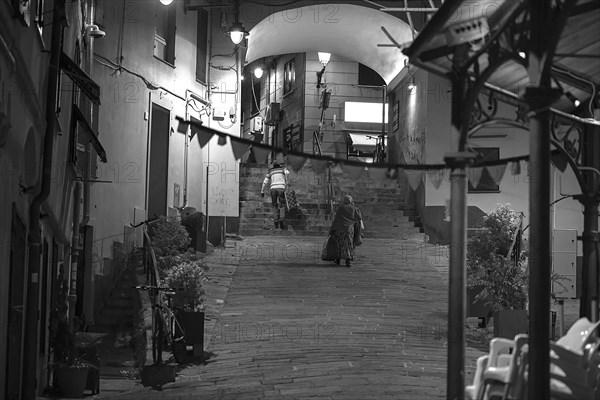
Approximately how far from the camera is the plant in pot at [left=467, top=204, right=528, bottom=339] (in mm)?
14648

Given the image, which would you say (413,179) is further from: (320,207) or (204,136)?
(320,207)

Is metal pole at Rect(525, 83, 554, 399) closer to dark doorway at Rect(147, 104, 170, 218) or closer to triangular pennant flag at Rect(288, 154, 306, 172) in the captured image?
triangular pennant flag at Rect(288, 154, 306, 172)

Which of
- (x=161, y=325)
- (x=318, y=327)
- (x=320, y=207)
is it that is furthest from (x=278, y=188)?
(x=161, y=325)

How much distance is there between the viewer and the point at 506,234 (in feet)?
51.5

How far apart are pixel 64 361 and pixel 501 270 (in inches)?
270

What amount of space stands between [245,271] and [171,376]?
8288 millimetres

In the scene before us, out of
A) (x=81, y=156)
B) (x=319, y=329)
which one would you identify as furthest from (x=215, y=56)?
(x=319, y=329)

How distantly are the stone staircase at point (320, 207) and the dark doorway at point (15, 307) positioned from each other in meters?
16.2

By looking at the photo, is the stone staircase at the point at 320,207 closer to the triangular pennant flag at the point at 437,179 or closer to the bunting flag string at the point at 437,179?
the bunting flag string at the point at 437,179

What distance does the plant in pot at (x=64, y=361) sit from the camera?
11852 mm

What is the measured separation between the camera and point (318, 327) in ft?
50.6

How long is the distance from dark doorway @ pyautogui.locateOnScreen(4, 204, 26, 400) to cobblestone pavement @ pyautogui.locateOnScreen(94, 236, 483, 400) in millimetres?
1951

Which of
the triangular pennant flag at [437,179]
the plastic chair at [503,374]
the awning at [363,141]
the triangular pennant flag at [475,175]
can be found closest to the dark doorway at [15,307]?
the plastic chair at [503,374]

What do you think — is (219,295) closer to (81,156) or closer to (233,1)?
(81,156)
